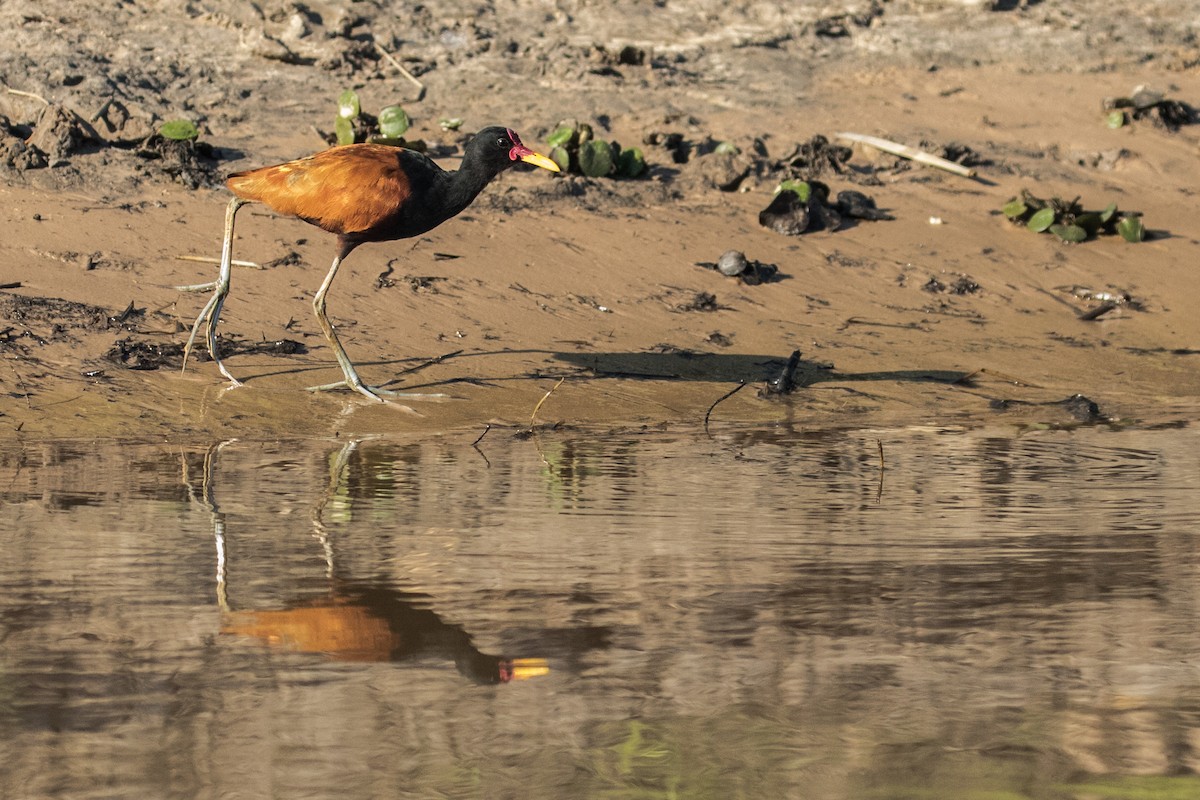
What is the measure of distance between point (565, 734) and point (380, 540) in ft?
5.63

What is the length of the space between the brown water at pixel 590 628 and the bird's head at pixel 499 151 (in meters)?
1.60

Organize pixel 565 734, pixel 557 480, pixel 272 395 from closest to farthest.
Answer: pixel 565 734, pixel 557 480, pixel 272 395

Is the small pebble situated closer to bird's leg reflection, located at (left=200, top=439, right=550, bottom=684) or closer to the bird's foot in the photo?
the bird's foot

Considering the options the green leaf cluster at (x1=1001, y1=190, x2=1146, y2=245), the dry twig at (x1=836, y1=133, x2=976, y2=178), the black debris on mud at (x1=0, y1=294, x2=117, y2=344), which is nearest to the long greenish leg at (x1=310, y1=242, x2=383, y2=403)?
the black debris on mud at (x1=0, y1=294, x2=117, y2=344)

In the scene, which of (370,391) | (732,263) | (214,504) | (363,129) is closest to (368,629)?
(214,504)

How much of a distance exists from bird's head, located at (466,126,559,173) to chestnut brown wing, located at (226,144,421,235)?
272mm

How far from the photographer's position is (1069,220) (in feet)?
33.3

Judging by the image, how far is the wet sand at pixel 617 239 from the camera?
7410 mm

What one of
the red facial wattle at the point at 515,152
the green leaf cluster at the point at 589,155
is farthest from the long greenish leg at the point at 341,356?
the green leaf cluster at the point at 589,155

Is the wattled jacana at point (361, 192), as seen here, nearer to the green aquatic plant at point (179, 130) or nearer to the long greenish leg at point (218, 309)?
the long greenish leg at point (218, 309)

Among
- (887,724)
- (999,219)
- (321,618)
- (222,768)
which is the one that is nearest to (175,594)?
(321,618)

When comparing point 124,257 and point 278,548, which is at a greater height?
point 124,257

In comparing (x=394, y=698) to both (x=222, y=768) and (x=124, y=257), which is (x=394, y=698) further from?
(x=124, y=257)

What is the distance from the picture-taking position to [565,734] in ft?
10.1
